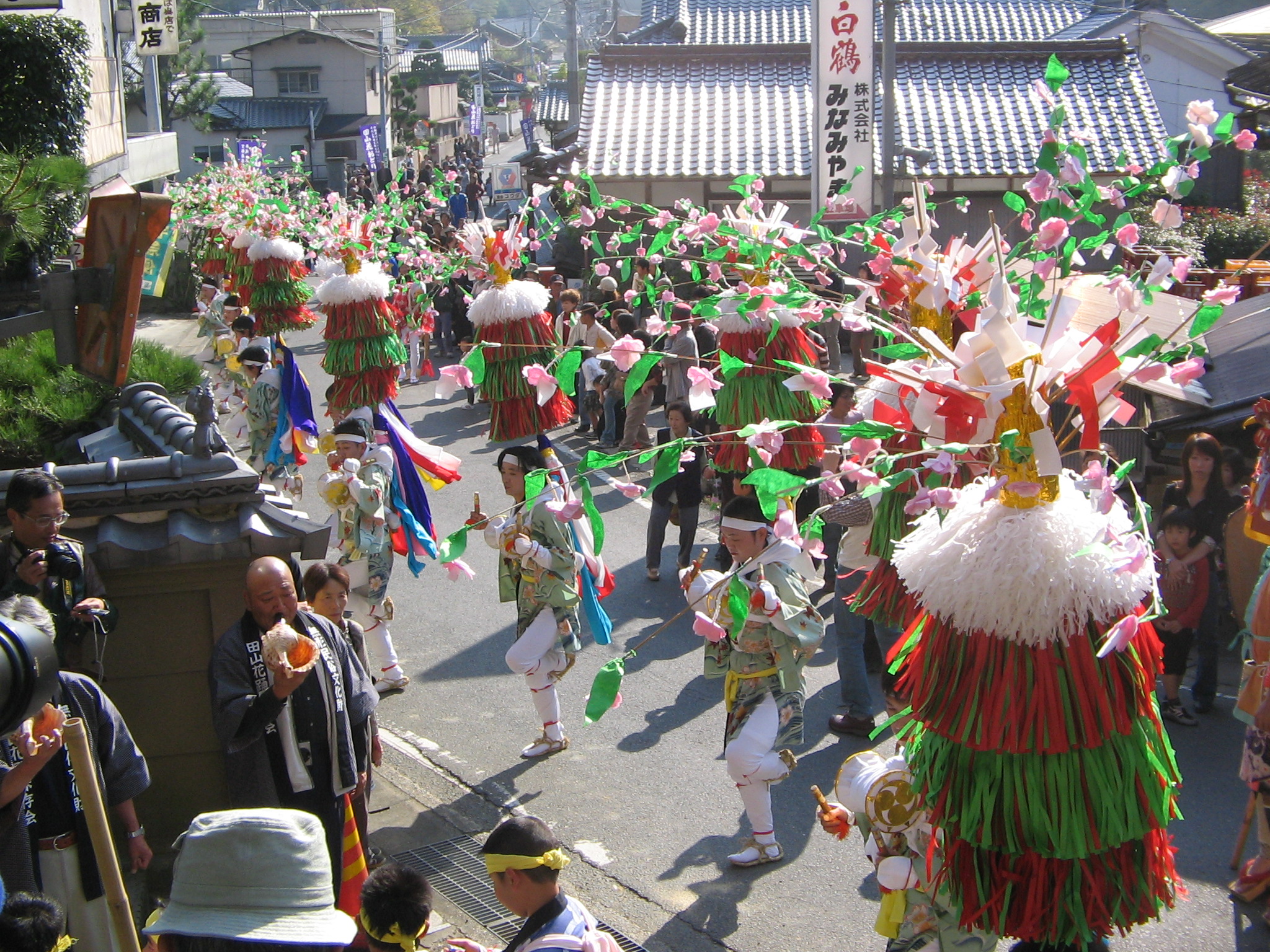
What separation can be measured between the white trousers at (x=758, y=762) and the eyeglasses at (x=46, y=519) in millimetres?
2796

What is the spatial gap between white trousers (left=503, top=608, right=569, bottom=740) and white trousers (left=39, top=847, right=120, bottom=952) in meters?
2.67

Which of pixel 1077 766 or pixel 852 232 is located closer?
pixel 1077 766

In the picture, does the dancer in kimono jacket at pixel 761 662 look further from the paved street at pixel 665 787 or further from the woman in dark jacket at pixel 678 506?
the woman in dark jacket at pixel 678 506

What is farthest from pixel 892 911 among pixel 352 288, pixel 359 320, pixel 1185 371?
pixel 352 288

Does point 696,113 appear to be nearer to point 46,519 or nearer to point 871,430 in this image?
point 46,519

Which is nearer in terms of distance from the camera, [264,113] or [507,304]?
[507,304]

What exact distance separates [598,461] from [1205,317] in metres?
1.58

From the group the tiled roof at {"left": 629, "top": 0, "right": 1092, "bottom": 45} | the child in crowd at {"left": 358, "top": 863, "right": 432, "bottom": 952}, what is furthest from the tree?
the child in crowd at {"left": 358, "top": 863, "right": 432, "bottom": 952}

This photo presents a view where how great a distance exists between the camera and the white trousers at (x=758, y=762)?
514cm

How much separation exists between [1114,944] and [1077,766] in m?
1.91

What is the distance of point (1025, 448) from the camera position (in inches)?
125

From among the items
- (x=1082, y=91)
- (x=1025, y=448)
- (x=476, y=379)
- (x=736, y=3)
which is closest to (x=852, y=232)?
(x=476, y=379)

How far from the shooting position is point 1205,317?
3.04 metres

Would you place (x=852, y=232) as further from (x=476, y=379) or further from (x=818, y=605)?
(x=818, y=605)
